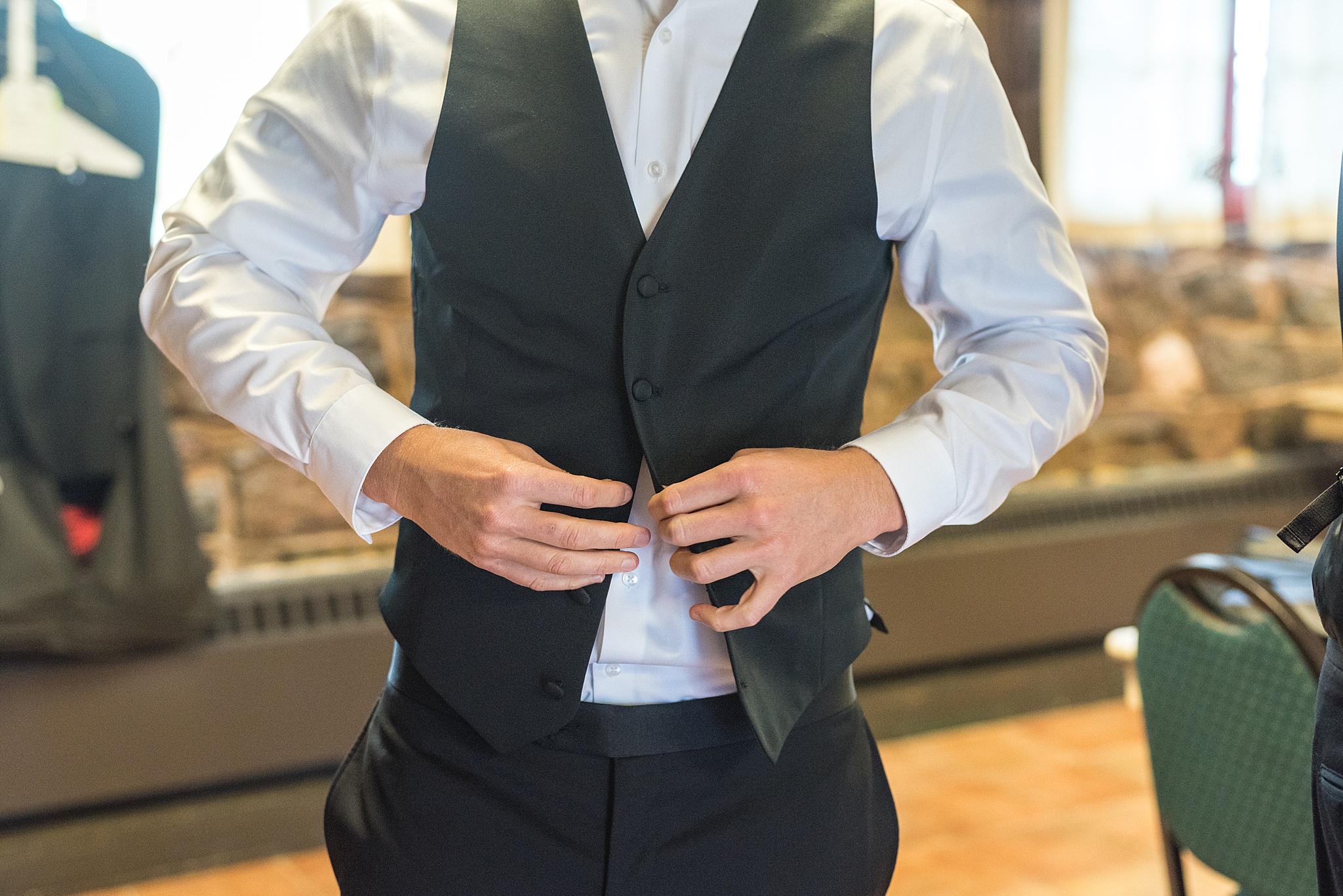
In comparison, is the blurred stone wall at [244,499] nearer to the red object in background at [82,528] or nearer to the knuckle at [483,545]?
the red object in background at [82,528]

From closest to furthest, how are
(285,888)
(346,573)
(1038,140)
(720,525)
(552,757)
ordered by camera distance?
(720,525) < (552,757) < (285,888) < (346,573) < (1038,140)

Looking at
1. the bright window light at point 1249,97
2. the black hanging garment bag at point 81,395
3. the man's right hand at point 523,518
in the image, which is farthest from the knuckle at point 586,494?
the bright window light at point 1249,97

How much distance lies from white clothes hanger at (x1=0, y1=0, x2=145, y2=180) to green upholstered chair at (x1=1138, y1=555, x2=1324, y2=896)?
1.97 m

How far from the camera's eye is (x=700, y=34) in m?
0.97

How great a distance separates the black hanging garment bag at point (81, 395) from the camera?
7.17 ft

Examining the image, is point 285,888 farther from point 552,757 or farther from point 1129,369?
point 1129,369

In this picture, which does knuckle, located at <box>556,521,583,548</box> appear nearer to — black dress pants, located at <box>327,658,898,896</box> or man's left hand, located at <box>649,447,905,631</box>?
man's left hand, located at <box>649,447,905,631</box>

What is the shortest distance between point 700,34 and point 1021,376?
386mm

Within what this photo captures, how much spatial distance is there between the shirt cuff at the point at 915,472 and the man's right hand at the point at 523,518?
0.21 metres

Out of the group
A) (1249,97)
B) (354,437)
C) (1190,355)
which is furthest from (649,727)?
(1249,97)

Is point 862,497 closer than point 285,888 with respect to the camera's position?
Yes

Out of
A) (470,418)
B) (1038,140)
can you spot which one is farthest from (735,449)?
(1038,140)

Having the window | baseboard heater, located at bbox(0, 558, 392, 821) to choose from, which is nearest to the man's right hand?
baseboard heater, located at bbox(0, 558, 392, 821)

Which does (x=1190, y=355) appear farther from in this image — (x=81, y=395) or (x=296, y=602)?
(x=81, y=395)
